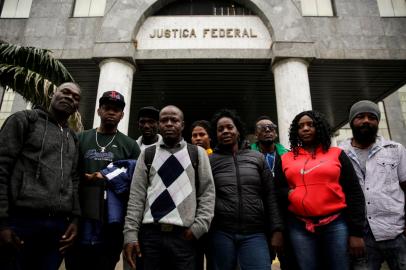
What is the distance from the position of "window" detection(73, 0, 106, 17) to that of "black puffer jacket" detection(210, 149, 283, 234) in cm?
894

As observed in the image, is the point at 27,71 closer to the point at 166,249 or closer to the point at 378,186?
the point at 166,249

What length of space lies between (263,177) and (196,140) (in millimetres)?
1679

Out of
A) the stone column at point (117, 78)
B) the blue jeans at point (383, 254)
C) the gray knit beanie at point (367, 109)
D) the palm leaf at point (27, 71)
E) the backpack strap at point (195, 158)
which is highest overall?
the stone column at point (117, 78)

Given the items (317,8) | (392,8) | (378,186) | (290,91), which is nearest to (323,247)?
(378,186)

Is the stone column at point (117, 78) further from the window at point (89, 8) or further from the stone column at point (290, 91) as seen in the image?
the stone column at point (290, 91)

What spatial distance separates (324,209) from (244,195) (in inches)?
29.9

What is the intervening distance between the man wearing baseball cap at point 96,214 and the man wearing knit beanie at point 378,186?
236 cm

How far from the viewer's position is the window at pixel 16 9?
10406 mm

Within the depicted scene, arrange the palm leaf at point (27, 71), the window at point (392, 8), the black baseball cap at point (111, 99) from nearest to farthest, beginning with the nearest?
the black baseball cap at point (111, 99)
the palm leaf at point (27, 71)
the window at point (392, 8)

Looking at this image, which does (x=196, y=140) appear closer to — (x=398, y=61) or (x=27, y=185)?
(x=27, y=185)

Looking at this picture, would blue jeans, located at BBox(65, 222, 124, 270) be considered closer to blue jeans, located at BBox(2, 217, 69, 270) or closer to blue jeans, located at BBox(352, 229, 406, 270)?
blue jeans, located at BBox(2, 217, 69, 270)

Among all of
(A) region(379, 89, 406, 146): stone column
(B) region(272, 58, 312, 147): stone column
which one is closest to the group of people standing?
(B) region(272, 58, 312, 147): stone column

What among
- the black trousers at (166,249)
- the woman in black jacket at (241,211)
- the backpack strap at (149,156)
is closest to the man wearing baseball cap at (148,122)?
the backpack strap at (149,156)

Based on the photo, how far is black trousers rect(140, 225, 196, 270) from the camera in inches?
99.1
